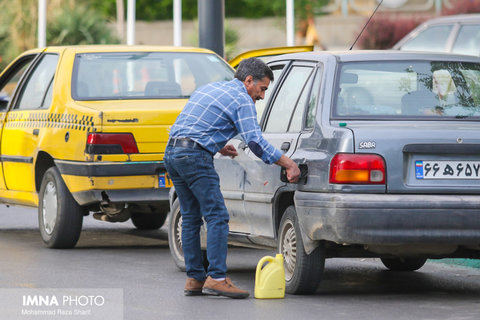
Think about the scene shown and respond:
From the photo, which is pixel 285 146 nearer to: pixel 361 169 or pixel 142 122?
pixel 361 169

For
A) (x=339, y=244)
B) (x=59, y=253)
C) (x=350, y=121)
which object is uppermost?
(x=350, y=121)

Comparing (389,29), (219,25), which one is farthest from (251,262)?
(389,29)

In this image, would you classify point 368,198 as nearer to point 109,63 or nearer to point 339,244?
point 339,244

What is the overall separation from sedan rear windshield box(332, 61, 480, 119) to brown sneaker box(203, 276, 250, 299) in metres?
1.33

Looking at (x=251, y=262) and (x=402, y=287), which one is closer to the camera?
(x=402, y=287)

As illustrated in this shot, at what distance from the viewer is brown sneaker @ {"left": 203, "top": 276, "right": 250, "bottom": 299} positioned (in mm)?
8273

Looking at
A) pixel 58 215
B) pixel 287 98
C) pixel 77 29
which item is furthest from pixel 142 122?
pixel 77 29

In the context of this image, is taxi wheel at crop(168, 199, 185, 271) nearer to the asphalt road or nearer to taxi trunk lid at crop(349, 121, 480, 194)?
the asphalt road

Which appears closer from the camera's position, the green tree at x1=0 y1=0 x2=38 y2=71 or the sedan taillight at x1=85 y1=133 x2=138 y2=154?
the sedan taillight at x1=85 y1=133 x2=138 y2=154

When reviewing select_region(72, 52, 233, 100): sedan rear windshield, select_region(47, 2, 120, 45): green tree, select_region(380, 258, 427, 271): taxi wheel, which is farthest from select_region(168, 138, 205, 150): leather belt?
select_region(47, 2, 120, 45): green tree

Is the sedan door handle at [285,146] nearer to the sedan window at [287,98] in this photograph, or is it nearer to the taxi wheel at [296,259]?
the sedan window at [287,98]

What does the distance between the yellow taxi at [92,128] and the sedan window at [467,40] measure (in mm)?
6786

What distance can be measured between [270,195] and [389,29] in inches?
1034

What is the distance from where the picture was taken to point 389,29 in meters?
34.3
